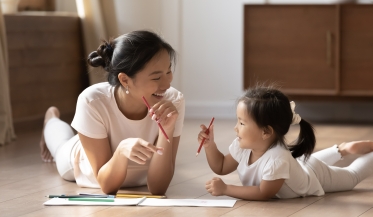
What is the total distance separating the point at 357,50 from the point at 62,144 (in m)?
2.54

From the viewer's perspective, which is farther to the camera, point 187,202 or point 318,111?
point 318,111

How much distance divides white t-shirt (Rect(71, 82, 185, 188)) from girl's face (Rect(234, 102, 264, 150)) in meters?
0.27

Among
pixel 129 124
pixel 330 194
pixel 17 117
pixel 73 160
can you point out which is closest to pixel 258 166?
pixel 330 194

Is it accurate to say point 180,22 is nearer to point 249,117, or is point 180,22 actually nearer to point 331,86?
point 331,86

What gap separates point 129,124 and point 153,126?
0.31ft

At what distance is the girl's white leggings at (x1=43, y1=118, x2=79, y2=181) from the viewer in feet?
8.63

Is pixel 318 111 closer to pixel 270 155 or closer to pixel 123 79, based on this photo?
pixel 270 155

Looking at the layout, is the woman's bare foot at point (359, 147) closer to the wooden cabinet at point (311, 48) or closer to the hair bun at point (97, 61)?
the hair bun at point (97, 61)

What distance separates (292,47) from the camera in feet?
15.4

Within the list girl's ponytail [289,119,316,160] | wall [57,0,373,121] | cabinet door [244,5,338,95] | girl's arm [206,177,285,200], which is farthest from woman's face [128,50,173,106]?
wall [57,0,373,121]

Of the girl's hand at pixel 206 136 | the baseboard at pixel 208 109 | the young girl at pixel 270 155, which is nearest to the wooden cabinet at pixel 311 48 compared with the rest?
the baseboard at pixel 208 109

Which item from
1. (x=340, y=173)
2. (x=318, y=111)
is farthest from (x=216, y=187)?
(x=318, y=111)

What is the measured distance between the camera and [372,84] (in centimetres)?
459

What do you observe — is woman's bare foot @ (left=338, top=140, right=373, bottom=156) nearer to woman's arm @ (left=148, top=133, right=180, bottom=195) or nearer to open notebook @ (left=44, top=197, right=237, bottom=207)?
open notebook @ (left=44, top=197, right=237, bottom=207)
